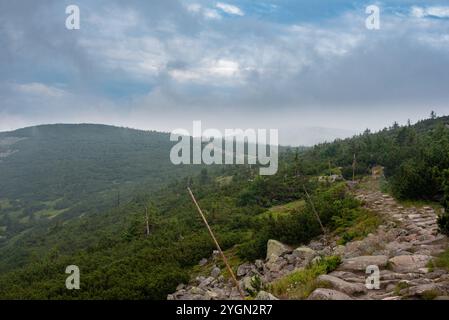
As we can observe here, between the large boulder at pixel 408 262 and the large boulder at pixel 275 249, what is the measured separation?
8095 millimetres

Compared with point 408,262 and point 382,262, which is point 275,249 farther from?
point 408,262

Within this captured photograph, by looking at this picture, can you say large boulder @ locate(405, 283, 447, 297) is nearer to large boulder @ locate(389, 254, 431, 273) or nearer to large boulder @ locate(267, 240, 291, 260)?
large boulder @ locate(389, 254, 431, 273)

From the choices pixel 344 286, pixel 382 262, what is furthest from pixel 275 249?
pixel 344 286

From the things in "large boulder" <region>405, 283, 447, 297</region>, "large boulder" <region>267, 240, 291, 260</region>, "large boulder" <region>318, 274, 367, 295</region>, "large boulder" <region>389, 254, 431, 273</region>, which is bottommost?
"large boulder" <region>267, 240, 291, 260</region>

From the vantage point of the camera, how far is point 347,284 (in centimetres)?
888

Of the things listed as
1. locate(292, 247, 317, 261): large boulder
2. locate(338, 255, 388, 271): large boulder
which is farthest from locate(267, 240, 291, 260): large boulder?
locate(338, 255, 388, 271): large boulder

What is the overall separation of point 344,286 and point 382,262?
1964 mm

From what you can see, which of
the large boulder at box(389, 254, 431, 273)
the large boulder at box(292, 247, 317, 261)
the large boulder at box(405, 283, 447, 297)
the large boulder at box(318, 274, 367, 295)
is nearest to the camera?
the large boulder at box(405, 283, 447, 297)

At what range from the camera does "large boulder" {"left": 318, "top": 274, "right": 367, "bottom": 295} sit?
28.1 feet

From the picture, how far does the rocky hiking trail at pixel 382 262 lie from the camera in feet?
27.1

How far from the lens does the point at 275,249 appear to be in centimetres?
1892

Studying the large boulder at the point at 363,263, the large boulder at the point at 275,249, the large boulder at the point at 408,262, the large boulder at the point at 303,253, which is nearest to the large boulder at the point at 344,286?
the large boulder at the point at 363,263
